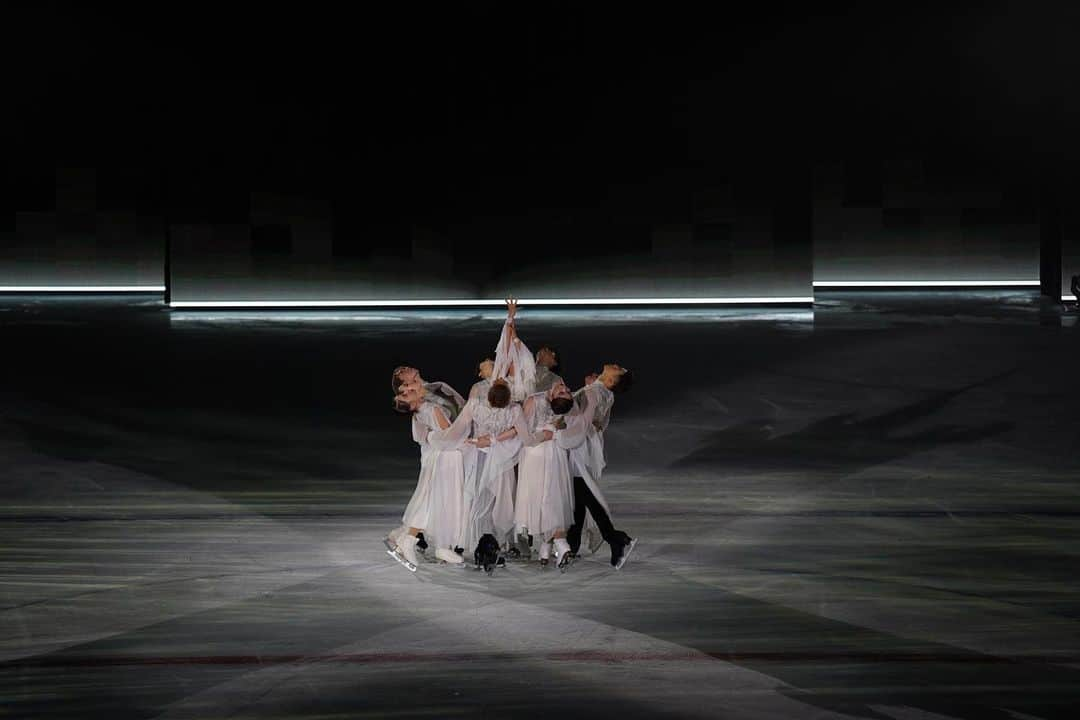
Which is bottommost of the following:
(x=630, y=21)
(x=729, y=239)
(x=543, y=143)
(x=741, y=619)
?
(x=741, y=619)

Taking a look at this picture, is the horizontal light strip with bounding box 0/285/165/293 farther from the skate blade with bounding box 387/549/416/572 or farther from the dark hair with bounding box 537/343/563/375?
the skate blade with bounding box 387/549/416/572

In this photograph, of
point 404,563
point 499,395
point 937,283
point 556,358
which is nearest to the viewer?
point 499,395

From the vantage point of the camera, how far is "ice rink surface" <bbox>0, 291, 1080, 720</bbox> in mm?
6559

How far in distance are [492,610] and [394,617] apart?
471 millimetres

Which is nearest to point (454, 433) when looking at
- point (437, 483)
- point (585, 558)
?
point (437, 483)

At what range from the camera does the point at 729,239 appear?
2459cm

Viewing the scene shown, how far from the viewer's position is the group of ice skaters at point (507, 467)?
8.41m

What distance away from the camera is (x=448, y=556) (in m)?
8.49

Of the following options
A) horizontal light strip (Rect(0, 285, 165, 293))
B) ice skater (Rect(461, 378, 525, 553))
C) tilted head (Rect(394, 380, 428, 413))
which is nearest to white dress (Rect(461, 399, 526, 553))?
ice skater (Rect(461, 378, 525, 553))

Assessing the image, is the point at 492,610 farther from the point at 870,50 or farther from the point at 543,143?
the point at 870,50

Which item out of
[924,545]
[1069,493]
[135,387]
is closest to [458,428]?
[924,545]

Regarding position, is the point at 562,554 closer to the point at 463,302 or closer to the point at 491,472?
the point at 491,472

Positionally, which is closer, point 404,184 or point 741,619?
point 741,619

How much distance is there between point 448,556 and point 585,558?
2.49 ft
